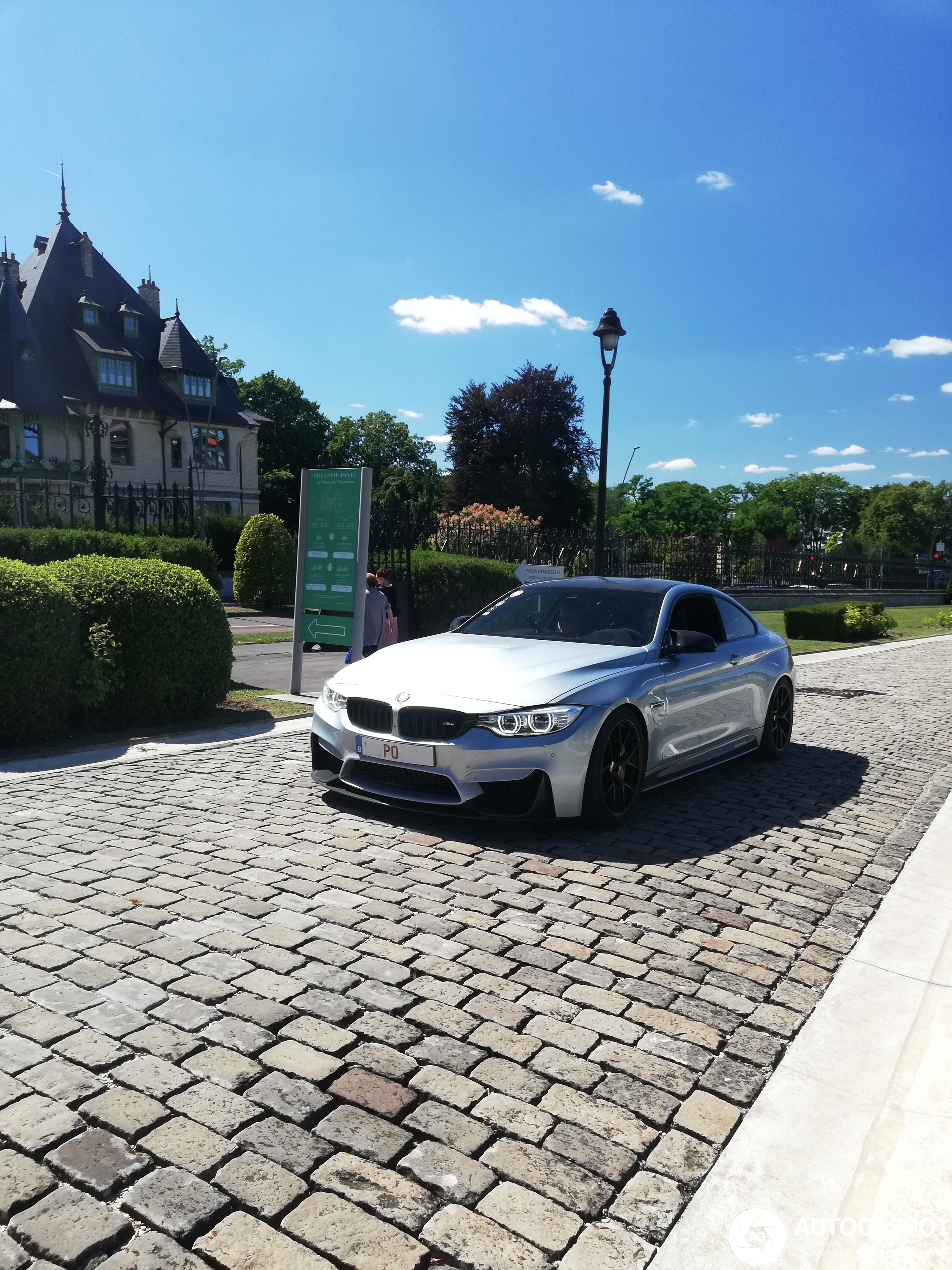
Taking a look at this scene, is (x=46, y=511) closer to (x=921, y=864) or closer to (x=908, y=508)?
(x=921, y=864)

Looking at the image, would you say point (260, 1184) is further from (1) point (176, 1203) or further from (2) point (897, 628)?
(2) point (897, 628)

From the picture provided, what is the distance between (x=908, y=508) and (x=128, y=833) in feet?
367

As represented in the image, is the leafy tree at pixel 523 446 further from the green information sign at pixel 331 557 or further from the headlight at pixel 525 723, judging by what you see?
the headlight at pixel 525 723

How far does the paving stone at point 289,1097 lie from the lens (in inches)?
111

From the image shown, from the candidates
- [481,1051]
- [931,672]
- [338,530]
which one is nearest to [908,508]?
[931,672]

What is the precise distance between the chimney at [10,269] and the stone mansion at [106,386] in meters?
0.06

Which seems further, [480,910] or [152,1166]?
[480,910]

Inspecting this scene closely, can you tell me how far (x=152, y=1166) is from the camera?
254 centimetres

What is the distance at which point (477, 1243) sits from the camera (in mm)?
2320

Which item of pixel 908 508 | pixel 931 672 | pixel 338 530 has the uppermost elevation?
pixel 908 508

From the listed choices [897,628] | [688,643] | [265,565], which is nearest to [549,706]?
[688,643]

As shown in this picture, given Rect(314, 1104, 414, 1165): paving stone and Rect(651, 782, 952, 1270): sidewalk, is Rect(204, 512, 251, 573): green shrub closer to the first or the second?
Rect(651, 782, 952, 1270): sidewalk

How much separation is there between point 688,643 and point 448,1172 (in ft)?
14.4

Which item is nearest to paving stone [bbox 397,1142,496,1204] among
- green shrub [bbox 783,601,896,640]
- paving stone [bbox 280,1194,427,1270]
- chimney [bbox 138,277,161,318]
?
paving stone [bbox 280,1194,427,1270]
